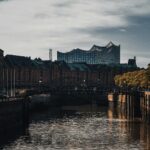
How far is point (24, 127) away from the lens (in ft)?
417

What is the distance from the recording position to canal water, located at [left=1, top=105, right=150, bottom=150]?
95019mm

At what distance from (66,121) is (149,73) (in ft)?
124

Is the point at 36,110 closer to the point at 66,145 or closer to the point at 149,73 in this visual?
the point at 149,73

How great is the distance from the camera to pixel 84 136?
10875cm

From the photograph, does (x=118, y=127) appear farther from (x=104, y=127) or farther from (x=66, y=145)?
(x=66, y=145)

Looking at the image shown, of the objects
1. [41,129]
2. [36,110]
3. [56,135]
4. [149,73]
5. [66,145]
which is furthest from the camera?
[36,110]

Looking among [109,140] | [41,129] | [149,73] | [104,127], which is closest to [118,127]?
[104,127]

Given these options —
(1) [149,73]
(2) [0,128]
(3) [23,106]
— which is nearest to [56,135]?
(2) [0,128]

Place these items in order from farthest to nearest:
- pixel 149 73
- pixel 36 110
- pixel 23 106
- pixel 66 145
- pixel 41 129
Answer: pixel 36 110, pixel 149 73, pixel 23 106, pixel 41 129, pixel 66 145

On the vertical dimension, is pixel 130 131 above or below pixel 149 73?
below

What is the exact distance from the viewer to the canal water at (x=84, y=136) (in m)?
95.0

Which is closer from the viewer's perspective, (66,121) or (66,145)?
(66,145)

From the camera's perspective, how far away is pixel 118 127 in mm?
125688

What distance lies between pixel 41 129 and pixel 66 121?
73.8 ft
